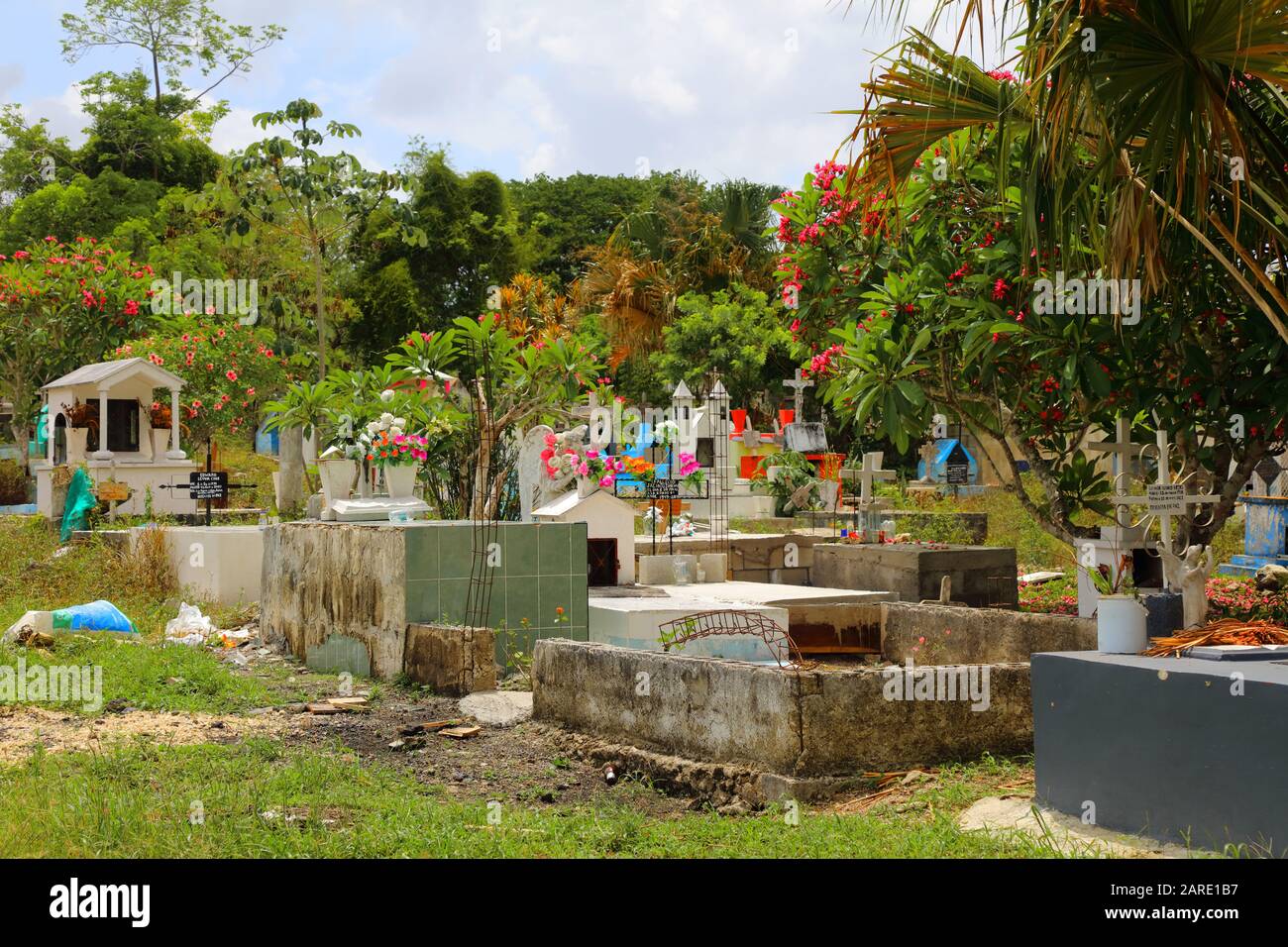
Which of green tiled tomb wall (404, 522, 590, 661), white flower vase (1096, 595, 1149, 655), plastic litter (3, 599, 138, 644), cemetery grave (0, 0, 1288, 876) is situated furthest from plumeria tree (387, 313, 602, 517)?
white flower vase (1096, 595, 1149, 655)

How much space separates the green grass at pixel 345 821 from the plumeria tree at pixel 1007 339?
12.2 ft

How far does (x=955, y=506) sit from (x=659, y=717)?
16.1m

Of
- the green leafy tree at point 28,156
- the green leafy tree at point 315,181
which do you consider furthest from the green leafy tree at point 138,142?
the green leafy tree at point 315,181

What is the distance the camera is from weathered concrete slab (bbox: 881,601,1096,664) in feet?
30.4

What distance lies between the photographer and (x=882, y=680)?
7.42 m

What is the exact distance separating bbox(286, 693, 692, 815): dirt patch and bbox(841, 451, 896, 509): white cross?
11.8 m

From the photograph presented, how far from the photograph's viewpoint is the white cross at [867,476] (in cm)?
2064

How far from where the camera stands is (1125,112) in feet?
21.3

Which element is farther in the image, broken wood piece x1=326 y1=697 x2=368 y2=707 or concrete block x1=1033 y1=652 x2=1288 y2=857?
broken wood piece x1=326 y1=697 x2=368 y2=707

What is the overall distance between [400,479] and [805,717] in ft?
24.4

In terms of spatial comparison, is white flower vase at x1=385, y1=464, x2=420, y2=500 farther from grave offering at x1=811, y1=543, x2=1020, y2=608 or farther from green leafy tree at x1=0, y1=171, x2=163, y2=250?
green leafy tree at x1=0, y1=171, x2=163, y2=250

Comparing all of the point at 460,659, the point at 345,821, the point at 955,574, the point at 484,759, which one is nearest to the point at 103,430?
the point at 460,659

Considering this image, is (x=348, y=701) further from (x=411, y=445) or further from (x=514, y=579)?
(x=411, y=445)

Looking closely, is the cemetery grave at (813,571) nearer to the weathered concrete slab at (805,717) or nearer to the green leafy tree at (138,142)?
the weathered concrete slab at (805,717)
